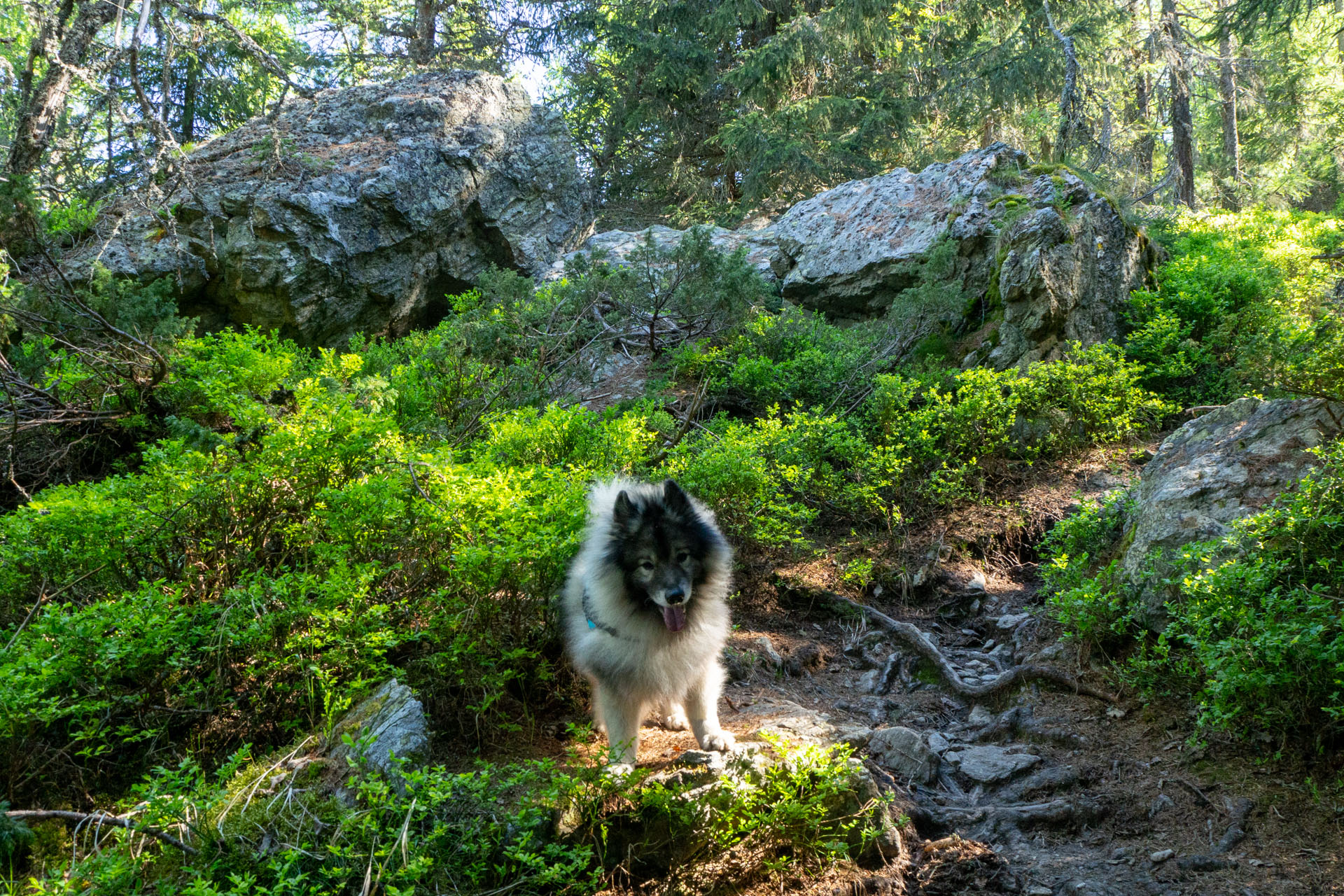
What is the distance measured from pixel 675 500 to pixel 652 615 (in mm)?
532

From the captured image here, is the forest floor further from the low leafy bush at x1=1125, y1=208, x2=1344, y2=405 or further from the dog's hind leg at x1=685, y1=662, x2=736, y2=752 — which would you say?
the low leafy bush at x1=1125, y1=208, x2=1344, y2=405

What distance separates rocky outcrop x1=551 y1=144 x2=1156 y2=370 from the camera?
7844mm

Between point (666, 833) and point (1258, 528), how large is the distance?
310 cm

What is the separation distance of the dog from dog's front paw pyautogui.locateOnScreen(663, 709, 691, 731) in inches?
18.8

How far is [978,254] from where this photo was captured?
28.9 feet

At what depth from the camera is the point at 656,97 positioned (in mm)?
15023

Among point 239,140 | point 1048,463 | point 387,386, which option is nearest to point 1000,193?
point 1048,463

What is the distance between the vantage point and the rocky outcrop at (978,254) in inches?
309

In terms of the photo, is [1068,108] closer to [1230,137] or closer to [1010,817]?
[1010,817]

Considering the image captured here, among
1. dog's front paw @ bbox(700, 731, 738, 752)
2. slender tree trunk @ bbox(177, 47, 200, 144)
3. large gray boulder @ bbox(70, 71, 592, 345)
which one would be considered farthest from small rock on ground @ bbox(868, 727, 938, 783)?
slender tree trunk @ bbox(177, 47, 200, 144)

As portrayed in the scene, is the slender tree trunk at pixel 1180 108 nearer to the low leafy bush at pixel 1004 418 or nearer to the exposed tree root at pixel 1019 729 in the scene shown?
the low leafy bush at pixel 1004 418

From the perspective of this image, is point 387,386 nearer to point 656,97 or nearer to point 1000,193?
point 1000,193

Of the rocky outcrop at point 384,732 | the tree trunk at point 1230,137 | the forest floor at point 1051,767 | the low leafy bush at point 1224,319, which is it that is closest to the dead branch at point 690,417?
the forest floor at point 1051,767

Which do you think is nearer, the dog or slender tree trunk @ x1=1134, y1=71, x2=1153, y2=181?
the dog
